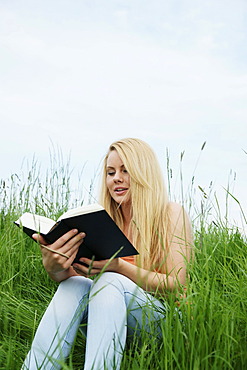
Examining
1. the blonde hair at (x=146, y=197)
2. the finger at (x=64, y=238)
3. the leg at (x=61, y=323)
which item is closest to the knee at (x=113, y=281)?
the leg at (x=61, y=323)

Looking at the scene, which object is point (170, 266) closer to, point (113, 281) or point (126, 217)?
point (113, 281)

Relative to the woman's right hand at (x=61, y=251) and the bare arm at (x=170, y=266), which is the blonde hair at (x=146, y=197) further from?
the woman's right hand at (x=61, y=251)

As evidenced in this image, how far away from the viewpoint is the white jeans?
5.97 feet

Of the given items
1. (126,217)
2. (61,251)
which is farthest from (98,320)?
(126,217)

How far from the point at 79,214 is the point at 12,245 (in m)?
1.61

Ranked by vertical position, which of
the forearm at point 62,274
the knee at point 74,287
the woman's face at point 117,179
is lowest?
the knee at point 74,287

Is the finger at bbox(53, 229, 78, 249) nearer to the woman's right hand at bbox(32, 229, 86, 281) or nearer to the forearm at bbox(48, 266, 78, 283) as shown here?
the woman's right hand at bbox(32, 229, 86, 281)

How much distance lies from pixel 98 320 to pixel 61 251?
31 cm

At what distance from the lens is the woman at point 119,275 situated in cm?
186

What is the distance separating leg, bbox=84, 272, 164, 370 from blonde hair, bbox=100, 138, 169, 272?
0.44 metres

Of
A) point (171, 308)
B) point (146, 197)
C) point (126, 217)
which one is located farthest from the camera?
point (126, 217)

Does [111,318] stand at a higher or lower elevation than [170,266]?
lower

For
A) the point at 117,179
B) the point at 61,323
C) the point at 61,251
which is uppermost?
the point at 117,179

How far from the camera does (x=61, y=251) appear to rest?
1.98 meters
